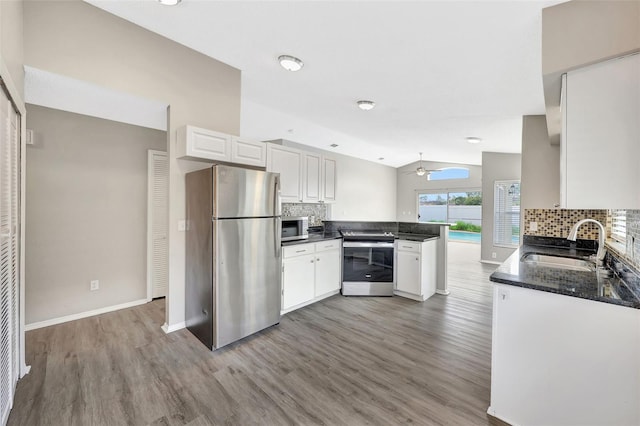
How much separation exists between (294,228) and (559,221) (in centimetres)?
334

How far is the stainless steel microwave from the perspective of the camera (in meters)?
3.76

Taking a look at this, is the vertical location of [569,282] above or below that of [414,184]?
below

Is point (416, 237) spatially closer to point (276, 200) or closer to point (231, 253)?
point (276, 200)

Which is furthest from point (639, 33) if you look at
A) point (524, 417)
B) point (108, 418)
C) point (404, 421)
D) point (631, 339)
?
point (108, 418)

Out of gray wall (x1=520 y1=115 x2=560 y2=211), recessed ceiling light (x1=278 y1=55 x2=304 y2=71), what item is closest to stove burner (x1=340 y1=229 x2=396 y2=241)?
gray wall (x1=520 y1=115 x2=560 y2=211)

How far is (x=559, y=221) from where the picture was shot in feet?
10.8

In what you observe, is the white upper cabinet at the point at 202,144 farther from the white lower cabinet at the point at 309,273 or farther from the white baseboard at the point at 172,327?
the white baseboard at the point at 172,327

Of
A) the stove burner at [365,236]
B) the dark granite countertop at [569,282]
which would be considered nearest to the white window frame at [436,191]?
the stove burner at [365,236]

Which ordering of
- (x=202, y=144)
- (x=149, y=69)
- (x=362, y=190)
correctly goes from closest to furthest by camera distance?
(x=149, y=69)
(x=202, y=144)
(x=362, y=190)

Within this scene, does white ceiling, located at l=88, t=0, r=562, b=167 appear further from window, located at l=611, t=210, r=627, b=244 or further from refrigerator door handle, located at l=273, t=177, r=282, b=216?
window, located at l=611, t=210, r=627, b=244

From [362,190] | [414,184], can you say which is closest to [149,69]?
[362,190]

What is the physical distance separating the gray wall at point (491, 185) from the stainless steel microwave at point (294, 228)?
487 centimetres

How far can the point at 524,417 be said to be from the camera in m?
1.60

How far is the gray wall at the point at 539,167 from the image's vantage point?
3.41 m
